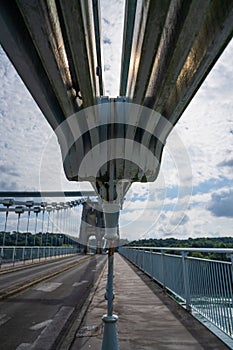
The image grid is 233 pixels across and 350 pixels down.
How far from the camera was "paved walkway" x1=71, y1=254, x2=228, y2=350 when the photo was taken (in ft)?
10.9

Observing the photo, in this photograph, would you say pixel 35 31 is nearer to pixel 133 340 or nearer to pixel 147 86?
pixel 147 86

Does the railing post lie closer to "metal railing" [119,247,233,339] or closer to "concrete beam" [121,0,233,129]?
"metal railing" [119,247,233,339]

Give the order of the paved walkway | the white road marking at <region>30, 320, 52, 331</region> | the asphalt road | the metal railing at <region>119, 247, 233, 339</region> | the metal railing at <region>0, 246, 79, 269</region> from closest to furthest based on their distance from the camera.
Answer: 1. the metal railing at <region>119, 247, 233, 339</region>
2. the paved walkway
3. the asphalt road
4. the white road marking at <region>30, 320, 52, 331</region>
5. the metal railing at <region>0, 246, 79, 269</region>

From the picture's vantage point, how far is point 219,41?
4.36 ft

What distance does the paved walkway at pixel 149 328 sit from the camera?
10.9ft

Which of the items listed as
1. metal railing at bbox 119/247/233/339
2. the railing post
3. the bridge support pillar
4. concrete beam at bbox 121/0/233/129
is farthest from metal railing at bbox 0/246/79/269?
concrete beam at bbox 121/0/233/129

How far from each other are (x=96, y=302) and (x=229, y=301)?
352 centimetres

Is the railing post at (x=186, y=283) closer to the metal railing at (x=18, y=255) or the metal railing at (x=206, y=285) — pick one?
the metal railing at (x=206, y=285)

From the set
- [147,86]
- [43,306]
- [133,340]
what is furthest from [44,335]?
[147,86]

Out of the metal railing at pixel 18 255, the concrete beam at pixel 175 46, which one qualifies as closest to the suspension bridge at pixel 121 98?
the concrete beam at pixel 175 46

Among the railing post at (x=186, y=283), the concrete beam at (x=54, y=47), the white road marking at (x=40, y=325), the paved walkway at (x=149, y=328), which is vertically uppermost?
the concrete beam at (x=54, y=47)

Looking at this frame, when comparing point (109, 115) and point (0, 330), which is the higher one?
point (109, 115)

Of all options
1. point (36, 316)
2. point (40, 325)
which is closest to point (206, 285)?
point (40, 325)

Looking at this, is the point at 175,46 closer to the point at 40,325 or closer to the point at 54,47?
the point at 54,47
